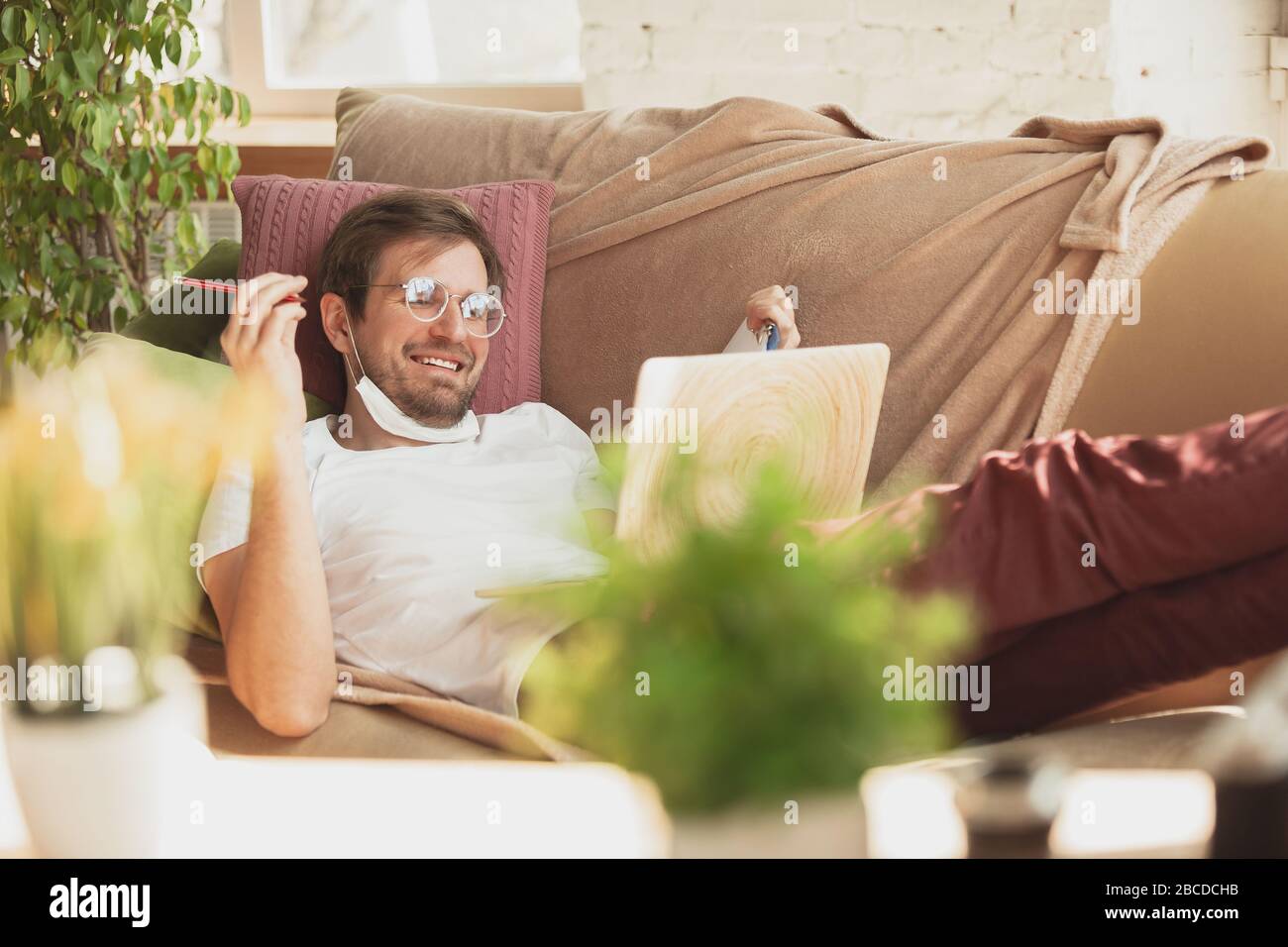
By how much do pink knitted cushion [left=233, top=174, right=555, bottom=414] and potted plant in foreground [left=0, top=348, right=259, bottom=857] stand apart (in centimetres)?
115

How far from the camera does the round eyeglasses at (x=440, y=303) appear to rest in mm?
1552

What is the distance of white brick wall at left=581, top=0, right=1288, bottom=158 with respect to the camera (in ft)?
8.55

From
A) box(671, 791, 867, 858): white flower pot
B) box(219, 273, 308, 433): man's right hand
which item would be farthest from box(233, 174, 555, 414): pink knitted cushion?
box(671, 791, 867, 858): white flower pot

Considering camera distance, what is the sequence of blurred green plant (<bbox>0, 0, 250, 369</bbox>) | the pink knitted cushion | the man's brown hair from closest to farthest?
the man's brown hair, the pink knitted cushion, blurred green plant (<bbox>0, 0, 250, 369</bbox>)

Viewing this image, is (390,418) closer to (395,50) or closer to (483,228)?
(483,228)

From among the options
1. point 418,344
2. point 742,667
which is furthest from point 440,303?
point 742,667

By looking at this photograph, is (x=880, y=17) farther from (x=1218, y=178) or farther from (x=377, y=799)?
(x=377, y=799)

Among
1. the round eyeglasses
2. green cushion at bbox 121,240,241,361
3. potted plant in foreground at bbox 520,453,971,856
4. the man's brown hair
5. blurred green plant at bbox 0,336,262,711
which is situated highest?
the man's brown hair

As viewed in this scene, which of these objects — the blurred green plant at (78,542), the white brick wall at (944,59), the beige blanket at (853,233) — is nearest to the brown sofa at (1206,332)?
the beige blanket at (853,233)

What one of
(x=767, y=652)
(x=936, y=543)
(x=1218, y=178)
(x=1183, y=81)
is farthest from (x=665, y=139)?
(x=767, y=652)

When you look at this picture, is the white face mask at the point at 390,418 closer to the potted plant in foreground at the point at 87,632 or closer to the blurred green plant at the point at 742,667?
the potted plant in foreground at the point at 87,632

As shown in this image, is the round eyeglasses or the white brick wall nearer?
the round eyeglasses

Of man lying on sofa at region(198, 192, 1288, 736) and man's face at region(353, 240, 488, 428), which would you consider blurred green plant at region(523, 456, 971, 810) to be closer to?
man lying on sofa at region(198, 192, 1288, 736)

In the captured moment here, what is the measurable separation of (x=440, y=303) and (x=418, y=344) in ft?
0.20
